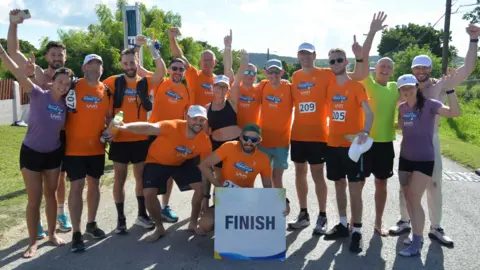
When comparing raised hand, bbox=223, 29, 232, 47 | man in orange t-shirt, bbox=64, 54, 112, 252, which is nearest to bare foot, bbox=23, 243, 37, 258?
man in orange t-shirt, bbox=64, 54, 112, 252

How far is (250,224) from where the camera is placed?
4.64 meters

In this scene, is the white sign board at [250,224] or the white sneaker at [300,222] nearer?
the white sign board at [250,224]

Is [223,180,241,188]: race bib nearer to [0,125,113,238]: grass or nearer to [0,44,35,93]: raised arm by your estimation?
[0,44,35,93]: raised arm

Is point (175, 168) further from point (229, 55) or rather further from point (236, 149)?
point (229, 55)

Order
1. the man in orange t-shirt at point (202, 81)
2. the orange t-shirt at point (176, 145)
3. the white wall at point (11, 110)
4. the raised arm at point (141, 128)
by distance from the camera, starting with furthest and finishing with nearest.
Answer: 1. the white wall at point (11, 110)
2. the man in orange t-shirt at point (202, 81)
3. the orange t-shirt at point (176, 145)
4. the raised arm at point (141, 128)

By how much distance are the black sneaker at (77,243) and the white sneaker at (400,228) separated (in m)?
3.77

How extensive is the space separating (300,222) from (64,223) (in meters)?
3.13

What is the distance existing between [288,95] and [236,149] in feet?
3.74

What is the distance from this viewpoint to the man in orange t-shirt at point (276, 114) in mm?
5535

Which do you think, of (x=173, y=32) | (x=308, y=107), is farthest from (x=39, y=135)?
(x=308, y=107)

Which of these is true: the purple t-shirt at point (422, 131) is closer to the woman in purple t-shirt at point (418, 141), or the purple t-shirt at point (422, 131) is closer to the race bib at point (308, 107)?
the woman in purple t-shirt at point (418, 141)

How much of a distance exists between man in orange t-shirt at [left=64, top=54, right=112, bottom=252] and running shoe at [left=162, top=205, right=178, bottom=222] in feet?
4.31

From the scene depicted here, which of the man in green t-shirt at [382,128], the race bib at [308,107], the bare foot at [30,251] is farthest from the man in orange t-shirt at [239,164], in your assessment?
the bare foot at [30,251]

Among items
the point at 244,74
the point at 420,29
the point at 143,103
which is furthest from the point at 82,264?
the point at 420,29
